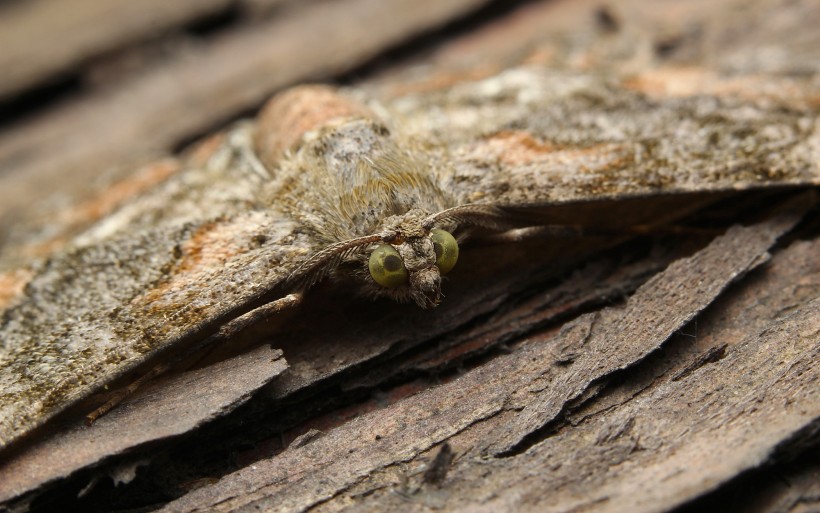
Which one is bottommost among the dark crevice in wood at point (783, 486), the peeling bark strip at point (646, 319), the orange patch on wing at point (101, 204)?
the dark crevice in wood at point (783, 486)

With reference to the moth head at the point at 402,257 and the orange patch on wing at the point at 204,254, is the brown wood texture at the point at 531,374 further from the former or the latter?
the orange patch on wing at the point at 204,254

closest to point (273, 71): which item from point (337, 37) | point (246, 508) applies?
point (337, 37)

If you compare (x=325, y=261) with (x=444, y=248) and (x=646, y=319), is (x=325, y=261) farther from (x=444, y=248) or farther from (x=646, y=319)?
(x=646, y=319)

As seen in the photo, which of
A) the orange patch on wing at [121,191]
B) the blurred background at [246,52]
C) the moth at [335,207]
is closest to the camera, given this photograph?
the moth at [335,207]

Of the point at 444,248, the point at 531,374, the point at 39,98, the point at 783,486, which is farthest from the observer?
the point at 39,98

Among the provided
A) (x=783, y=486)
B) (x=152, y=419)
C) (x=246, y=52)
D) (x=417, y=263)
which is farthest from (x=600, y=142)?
(x=246, y=52)

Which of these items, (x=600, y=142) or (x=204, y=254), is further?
(x=600, y=142)

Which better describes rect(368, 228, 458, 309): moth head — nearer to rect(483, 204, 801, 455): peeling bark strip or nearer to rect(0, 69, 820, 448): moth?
rect(0, 69, 820, 448): moth

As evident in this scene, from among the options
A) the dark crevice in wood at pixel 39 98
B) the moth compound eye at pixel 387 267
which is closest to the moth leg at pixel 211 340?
the moth compound eye at pixel 387 267

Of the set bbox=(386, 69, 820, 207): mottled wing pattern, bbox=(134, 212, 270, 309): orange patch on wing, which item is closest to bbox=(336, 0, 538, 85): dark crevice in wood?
bbox=(386, 69, 820, 207): mottled wing pattern
